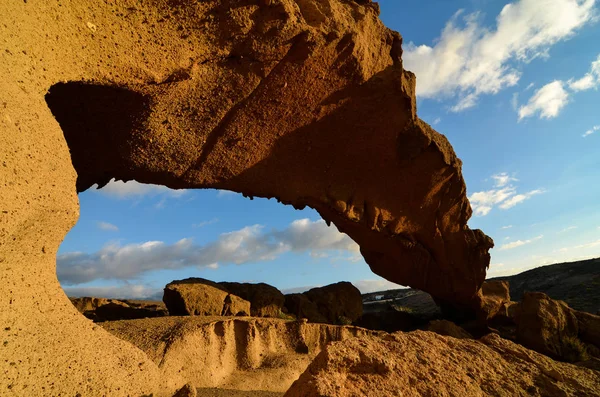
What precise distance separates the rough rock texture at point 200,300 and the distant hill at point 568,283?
1227cm

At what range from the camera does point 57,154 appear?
9.93ft

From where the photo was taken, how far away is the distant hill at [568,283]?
14430 mm

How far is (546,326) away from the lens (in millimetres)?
8383

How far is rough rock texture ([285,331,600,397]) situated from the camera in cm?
247

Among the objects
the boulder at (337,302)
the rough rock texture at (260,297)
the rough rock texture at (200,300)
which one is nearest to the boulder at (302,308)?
the boulder at (337,302)

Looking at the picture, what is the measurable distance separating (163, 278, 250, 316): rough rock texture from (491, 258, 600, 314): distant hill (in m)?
12.3

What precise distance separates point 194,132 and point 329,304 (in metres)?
5.44

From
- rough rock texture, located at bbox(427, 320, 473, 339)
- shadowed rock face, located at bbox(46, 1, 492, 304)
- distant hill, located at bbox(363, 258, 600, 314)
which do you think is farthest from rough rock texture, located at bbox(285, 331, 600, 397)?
distant hill, located at bbox(363, 258, 600, 314)

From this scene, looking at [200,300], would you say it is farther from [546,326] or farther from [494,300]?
[494,300]

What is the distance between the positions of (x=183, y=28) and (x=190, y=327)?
11.8ft

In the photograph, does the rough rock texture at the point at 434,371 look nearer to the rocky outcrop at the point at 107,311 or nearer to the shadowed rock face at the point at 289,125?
the shadowed rock face at the point at 289,125

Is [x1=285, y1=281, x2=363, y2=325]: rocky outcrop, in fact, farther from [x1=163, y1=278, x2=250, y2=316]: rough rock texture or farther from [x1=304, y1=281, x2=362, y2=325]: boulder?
[x1=163, y1=278, x2=250, y2=316]: rough rock texture

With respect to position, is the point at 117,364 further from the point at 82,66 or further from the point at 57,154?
the point at 82,66

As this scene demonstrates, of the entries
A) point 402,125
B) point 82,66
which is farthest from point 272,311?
point 82,66
